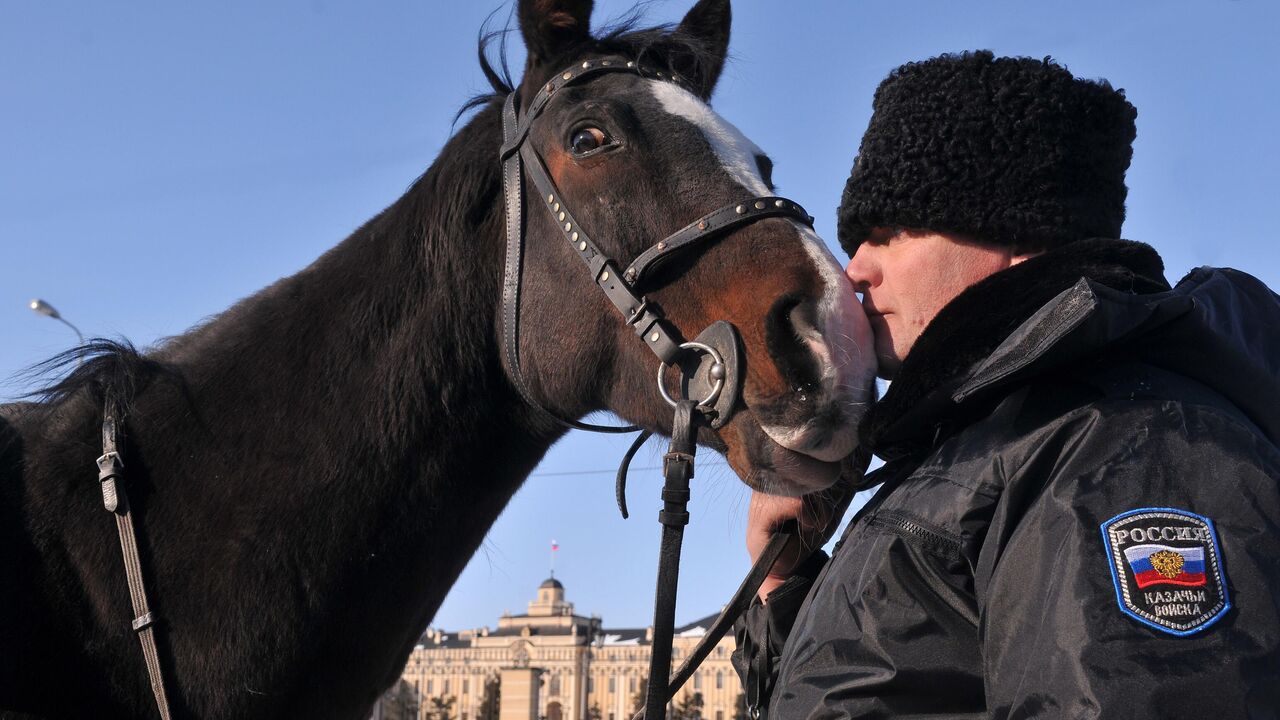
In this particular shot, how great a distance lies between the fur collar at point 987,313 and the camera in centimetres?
157

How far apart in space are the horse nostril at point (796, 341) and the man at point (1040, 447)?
0.52ft

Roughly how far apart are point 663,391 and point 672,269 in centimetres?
28

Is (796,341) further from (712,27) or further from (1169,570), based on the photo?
(712,27)

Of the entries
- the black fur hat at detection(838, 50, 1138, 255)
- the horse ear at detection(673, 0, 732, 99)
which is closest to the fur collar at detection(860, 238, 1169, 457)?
the black fur hat at detection(838, 50, 1138, 255)

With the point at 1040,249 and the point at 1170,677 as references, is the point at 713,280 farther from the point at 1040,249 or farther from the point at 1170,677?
the point at 1170,677

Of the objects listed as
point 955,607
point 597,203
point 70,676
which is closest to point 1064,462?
point 955,607

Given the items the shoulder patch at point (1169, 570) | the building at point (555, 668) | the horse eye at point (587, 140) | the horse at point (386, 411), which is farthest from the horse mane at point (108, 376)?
the building at point (555, 668)

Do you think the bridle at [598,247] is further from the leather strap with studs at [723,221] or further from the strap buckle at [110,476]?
the strap buckle at [110,476]

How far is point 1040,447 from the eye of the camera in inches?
56.2

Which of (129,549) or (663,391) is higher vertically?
(663,391)

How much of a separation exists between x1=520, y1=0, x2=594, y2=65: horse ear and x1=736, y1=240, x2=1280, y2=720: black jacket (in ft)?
5.03

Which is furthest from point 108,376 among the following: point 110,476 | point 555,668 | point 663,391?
point 555,668

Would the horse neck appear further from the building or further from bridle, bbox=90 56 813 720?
the building

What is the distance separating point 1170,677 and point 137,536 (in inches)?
81.2
